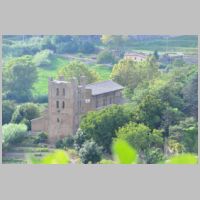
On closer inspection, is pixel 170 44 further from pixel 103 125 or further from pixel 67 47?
pixel 103 125

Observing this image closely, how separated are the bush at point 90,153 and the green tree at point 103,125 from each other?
0.31m

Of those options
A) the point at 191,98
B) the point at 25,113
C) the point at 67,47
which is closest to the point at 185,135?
the point at 191,98

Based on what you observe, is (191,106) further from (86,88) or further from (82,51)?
(82,51)

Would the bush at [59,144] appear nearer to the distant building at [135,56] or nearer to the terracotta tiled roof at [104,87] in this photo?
the terracotta tiled roof at [104,87]

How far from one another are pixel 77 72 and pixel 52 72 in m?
2.18

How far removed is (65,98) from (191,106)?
2538 millimetres

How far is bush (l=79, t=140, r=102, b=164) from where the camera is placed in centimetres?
1402

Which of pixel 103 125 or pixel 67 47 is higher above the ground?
pixel 67 47

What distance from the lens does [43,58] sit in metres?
21.1

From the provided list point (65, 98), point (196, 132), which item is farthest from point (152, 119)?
point (65, 98)

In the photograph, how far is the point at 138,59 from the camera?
66.7 ft

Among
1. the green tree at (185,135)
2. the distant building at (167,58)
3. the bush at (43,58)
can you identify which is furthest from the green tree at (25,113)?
the distant building at (167,58)

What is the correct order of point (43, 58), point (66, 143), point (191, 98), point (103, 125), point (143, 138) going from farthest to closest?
point (43, 58), point (191, 98), point (66, 143), point (103, 125), point (143, 138)

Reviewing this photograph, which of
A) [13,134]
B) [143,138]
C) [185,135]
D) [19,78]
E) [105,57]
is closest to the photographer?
[143,138]
